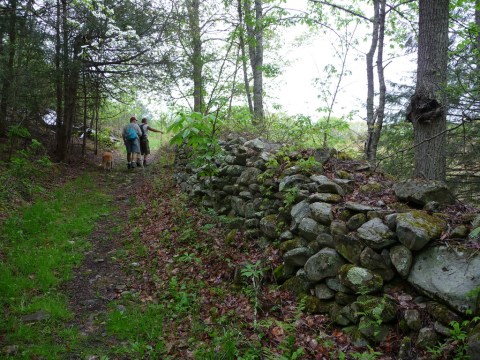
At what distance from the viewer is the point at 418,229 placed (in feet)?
11.6

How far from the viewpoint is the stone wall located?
3265 millimetres

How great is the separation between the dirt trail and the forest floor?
2 centimetres

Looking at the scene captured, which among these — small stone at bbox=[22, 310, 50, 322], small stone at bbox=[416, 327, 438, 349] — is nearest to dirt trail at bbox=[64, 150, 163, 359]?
small stone at bbox=[22, 310, 50, 322]

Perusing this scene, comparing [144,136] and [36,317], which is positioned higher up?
[144,136]

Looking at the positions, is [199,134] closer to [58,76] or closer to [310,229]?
[310,229]

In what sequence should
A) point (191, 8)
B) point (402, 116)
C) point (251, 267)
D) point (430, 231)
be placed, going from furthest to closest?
point (191, 8) < point (402, 116) < point (251, 267) < point (430, 231)

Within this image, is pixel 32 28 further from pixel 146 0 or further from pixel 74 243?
pixel 74 243

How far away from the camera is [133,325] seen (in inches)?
171

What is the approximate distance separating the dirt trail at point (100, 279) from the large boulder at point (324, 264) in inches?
103

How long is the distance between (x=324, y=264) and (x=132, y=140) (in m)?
10.4

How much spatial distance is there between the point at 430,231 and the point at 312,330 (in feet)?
5.59

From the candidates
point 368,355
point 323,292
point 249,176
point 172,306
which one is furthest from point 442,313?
point 249,176

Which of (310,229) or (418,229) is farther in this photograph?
(310,229)

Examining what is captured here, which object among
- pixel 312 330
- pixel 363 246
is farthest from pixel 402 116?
pixel 312 330
